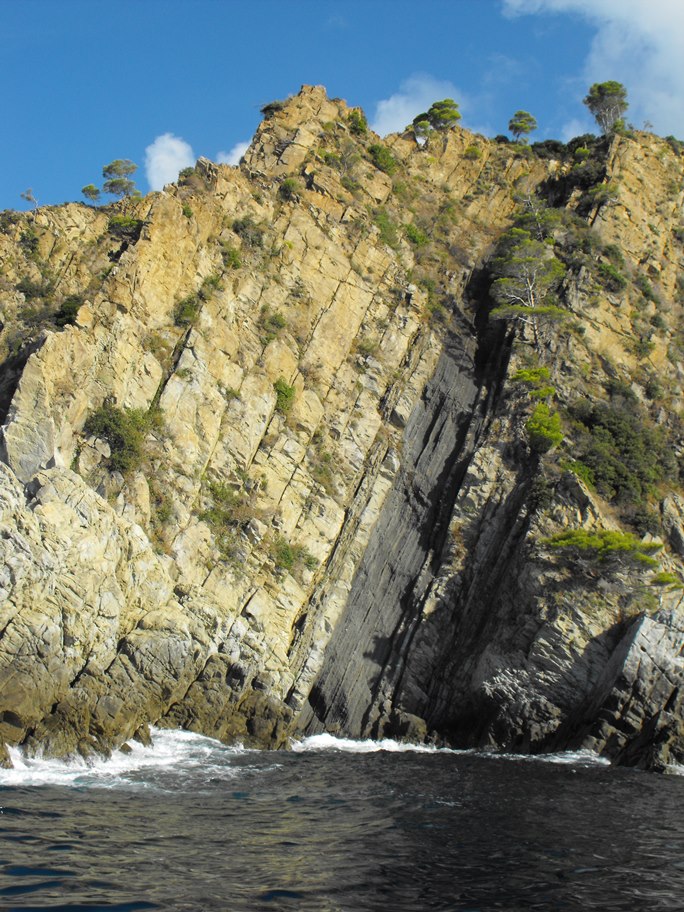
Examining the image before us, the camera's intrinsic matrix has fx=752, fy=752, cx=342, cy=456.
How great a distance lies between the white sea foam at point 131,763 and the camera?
19.8 metres

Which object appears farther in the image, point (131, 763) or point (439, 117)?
point (439, 117)

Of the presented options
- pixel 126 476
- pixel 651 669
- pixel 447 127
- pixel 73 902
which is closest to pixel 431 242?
pixel 447 127

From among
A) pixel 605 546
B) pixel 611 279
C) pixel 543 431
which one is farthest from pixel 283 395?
pixel 611 279

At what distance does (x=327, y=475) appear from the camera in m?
36.9

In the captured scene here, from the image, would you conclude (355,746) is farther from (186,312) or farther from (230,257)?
(230,257)

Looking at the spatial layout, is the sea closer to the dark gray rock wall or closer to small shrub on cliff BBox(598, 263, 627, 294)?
the dark gray rock wall

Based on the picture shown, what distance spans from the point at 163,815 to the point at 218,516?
57.4 ft

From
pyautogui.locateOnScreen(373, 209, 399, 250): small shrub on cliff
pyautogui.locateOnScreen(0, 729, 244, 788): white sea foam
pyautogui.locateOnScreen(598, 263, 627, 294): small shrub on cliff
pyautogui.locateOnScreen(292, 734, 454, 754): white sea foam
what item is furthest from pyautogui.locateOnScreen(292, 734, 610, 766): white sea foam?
pyautogui.locateOnScreen(373, 209, 399, 250): small shrub on cliff

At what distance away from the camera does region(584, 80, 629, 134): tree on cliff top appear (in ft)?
199

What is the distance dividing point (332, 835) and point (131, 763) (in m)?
9.11

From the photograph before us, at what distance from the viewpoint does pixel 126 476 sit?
30703 mm

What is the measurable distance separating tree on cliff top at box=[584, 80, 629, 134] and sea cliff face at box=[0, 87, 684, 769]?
1552 cm

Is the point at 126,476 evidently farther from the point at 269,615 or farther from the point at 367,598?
the point at 367,598

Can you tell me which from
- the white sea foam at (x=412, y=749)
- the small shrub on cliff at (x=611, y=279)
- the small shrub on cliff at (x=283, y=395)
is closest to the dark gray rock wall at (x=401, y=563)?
the white sea foam at (x=412, y=749)
